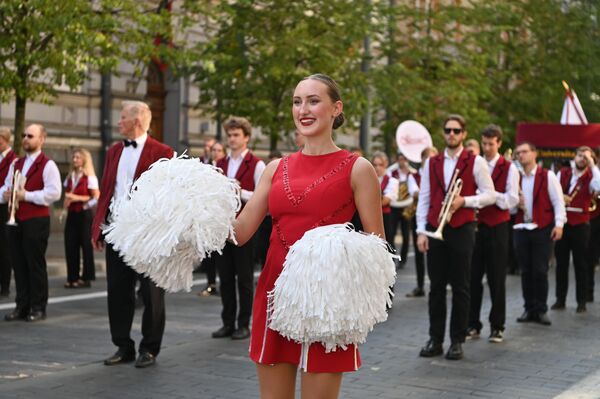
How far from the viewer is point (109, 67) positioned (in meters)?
16.5

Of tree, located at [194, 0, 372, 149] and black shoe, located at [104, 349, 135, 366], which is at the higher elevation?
tree, located at [194, 0, 372, 149]

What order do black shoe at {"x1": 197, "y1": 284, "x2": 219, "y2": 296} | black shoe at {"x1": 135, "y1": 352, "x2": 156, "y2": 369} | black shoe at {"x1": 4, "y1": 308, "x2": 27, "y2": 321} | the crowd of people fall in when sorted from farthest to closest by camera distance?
1. black shoe at {"x1": 197, "y1": 284, "x2": 219, "y2": 296}
2. black shoe at {"x1": 4, "y1": 308, "x2": 27, "y2": 321}
3. black shoe at {"x1": 135, "y1": 352, "x2": 156, "y2": 369}
4. the crowd of people

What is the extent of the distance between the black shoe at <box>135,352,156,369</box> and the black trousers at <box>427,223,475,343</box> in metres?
2.49

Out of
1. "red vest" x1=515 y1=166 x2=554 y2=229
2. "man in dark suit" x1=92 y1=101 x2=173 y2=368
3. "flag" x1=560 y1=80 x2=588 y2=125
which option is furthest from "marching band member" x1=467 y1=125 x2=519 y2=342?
"flag" x1=560 y1=80 x2=588 y2=125

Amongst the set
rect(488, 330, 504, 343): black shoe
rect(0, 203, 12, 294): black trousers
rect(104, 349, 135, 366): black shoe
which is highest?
rect(0, 203, 12, 294): black trousers

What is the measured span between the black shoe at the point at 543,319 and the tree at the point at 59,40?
288 inches

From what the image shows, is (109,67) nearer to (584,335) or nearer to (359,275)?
(584,335)

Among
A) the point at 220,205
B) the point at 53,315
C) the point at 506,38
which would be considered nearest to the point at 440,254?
the point at 53,315

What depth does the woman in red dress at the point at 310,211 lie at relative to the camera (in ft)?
16.0

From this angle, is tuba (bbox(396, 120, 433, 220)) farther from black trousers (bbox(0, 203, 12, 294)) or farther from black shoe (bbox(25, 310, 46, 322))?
black shoe (bbox(25, 310, 46, 322))

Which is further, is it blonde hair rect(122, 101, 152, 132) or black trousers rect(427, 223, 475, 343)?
black trousers rect(427, 223, 475, 343)

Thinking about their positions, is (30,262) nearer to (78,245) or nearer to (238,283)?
(238,283)

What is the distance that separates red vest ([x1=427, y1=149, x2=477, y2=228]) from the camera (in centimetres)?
992

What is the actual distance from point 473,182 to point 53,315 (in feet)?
15.9
